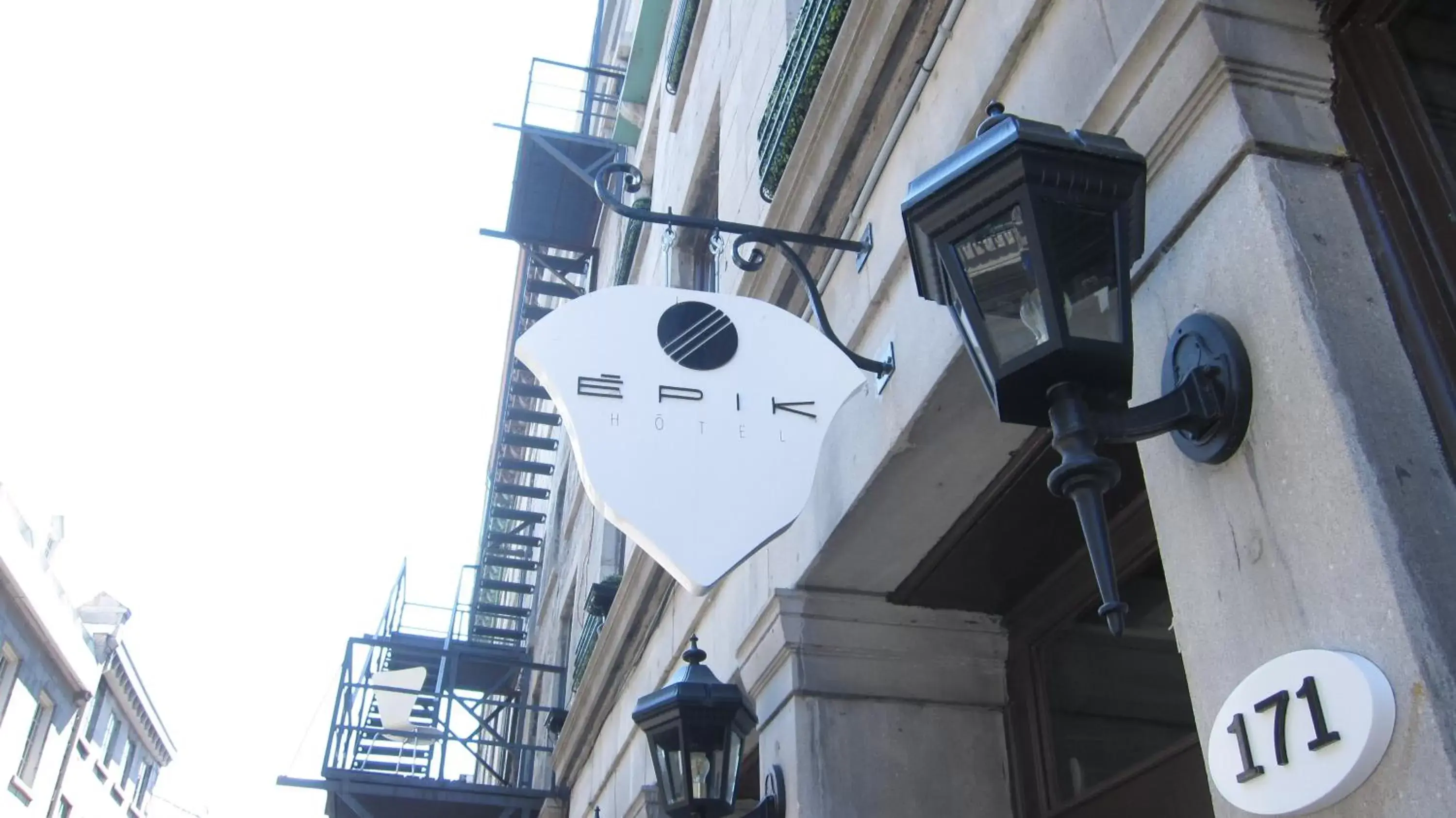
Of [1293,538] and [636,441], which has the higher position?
[636,441]

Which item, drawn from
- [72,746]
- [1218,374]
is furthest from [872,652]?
[72,746]

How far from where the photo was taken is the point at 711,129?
9.82 metres

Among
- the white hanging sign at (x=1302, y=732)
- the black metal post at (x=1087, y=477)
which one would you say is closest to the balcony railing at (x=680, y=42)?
the black metal post at (x=1087, y=477)

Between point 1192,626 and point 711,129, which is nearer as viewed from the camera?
point 1192,626

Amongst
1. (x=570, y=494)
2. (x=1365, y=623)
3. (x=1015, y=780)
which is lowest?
(x=1365, y=623)

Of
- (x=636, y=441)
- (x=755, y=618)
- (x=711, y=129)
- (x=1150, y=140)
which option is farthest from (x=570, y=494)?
(x=1150, y=140)

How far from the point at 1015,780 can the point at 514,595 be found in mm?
19973

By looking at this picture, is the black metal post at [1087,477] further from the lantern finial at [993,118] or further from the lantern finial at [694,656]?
the lantern finial at [694,656]

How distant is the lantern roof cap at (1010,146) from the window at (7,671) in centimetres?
2731

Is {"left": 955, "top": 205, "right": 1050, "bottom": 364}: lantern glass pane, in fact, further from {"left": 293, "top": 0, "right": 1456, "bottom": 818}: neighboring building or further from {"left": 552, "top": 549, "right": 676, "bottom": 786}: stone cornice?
{"left": 552, "top": 549, "right": 676, "bottom": 786}: stone cornice

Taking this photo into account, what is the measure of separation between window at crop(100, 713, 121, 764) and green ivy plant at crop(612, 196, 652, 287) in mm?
28442

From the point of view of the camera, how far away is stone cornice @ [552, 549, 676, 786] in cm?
867

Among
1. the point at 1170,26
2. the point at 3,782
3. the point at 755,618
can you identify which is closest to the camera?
the point at 1170,26

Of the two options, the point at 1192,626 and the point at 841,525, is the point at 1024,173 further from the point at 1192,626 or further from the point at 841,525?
the point at 841,525
